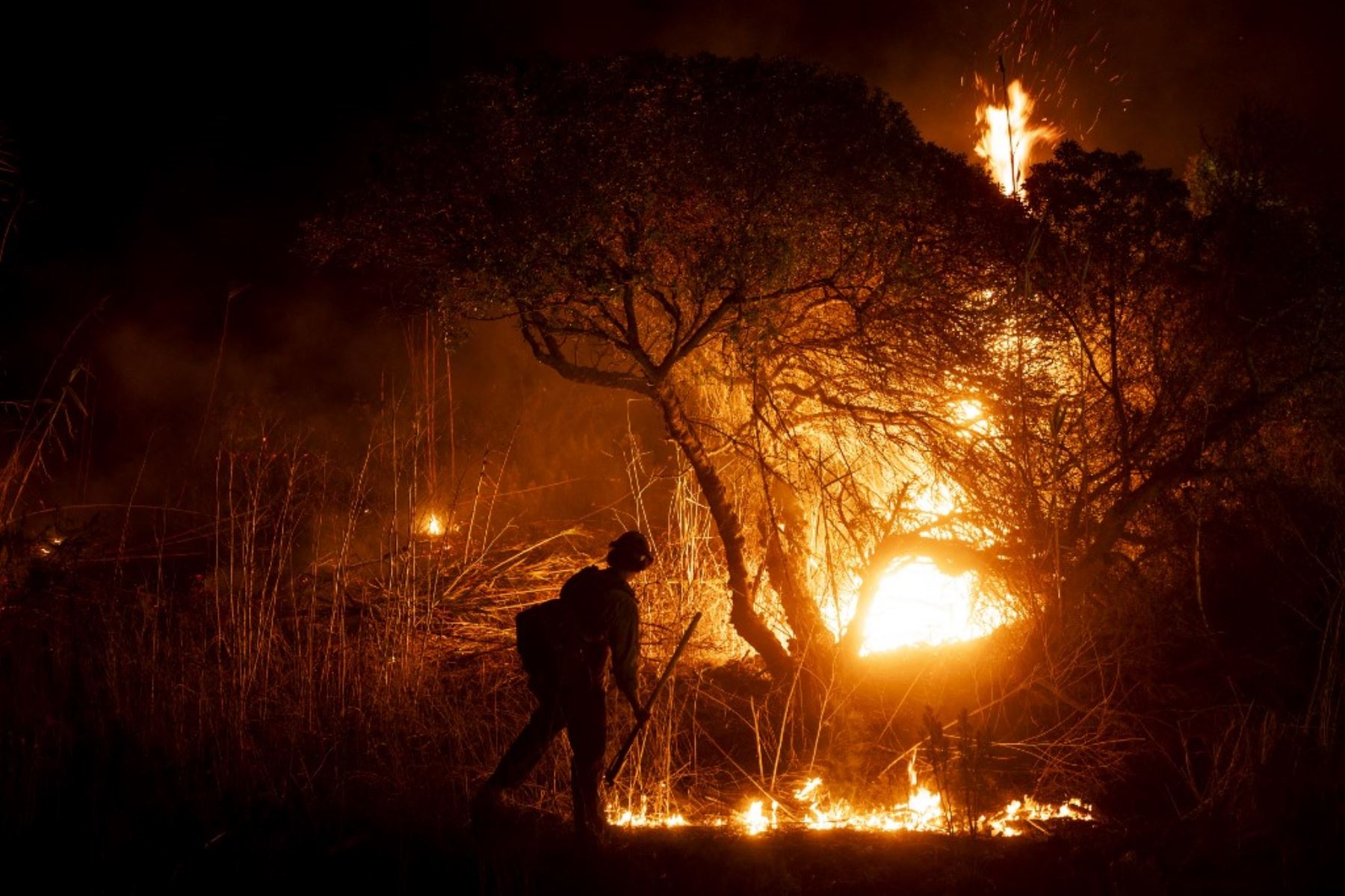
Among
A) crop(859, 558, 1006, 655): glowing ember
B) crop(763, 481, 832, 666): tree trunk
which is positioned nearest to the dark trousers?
crop(763, 481, 832, 666): tree trunk

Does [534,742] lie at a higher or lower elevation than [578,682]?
lower

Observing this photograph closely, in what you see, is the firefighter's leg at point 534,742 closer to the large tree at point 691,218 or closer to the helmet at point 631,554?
the helmet at point 631,554

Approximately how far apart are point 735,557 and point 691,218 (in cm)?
264

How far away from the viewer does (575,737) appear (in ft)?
17.8

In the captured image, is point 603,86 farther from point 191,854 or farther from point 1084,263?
point 191,854

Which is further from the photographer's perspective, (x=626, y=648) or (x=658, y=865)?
(x=626, y=648)

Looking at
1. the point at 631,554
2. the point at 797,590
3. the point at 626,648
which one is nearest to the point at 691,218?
the point at 631,554

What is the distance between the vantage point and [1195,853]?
5266mm

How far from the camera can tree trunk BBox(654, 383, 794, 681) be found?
7.66m

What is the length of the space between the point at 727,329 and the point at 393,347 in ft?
39.2

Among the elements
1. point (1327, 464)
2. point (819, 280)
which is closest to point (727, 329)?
point (819, 280)

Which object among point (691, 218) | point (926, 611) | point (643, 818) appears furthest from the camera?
point (926, 611)

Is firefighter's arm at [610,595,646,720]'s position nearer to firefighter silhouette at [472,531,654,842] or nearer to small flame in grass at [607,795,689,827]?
firefighter silhouette at [472,531,654,842]

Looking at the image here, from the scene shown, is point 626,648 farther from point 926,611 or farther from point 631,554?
point 926,611
